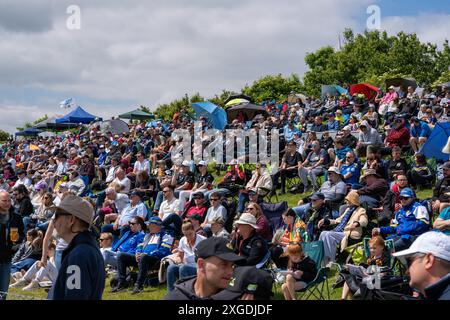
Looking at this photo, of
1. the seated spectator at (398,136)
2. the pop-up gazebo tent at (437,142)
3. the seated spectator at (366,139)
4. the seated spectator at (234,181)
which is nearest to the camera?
the pop-up gazebo tent at (437,142)

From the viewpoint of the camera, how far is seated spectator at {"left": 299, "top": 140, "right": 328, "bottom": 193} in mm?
14672

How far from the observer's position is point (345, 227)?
32.8ft

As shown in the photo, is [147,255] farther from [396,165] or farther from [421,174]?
[421,174]

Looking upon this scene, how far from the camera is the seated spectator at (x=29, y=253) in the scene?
12.0 meters

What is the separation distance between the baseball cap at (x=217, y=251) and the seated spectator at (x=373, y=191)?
23.7 ft

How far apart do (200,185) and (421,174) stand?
5390mm

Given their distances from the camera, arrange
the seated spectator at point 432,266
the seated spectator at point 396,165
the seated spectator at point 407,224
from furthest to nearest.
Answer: the seated spectator at point 396,165 → the seated spectator at point 407,224 → the seated spectator at point 432,266

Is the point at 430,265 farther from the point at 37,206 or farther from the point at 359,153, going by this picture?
the point at 37,206

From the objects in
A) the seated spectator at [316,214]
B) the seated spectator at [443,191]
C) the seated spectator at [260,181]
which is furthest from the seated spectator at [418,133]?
the seated spectator at [316,214]

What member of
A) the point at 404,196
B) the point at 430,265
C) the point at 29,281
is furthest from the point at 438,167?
the point at 430,265

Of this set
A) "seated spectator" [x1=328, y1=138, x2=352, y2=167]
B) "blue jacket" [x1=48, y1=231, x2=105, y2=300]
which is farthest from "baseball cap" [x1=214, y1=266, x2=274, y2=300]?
"seated spectator" [x1=328, y1=138, x2=352, y2=167]

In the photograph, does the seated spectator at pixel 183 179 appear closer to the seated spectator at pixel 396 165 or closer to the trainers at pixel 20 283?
the trainers at pixel 20 283

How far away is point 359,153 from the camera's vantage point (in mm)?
15867
